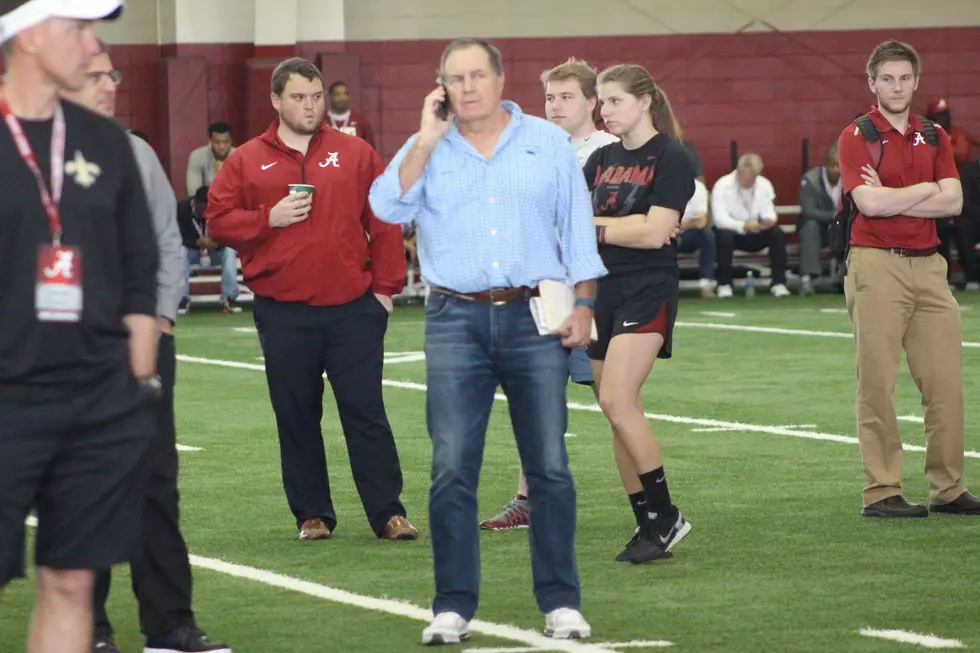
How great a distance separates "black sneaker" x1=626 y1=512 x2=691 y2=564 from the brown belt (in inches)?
66.7

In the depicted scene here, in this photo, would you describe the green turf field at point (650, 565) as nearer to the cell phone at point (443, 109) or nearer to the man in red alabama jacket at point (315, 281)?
the man in red alabama jacket at point (315, 281)

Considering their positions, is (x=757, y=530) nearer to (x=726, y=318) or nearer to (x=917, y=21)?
(x=726, y=318)

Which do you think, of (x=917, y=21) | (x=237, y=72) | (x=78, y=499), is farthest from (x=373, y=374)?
(x=917, y=21)

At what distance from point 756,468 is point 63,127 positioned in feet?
20.0

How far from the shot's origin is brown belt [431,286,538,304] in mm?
6316

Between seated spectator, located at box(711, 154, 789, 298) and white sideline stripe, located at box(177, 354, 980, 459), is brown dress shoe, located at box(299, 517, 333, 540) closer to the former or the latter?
white sideline stripe, located at box(177, 354, 980, 459)

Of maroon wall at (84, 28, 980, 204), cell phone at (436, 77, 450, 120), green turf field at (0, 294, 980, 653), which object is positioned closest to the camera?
cell phone at (436, 77, 450, 120)

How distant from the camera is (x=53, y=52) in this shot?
459 centimetres

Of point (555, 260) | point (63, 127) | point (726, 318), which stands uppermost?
point (63, 127)

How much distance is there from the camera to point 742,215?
22.5 meters

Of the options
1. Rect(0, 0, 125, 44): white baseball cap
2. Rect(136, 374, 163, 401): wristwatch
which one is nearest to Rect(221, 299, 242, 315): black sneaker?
Rect(136, 374, 163, 401): wristwatch

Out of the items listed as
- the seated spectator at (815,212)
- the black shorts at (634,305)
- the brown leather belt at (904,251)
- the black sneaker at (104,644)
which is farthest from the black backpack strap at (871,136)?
the seated spectator at (815,212)

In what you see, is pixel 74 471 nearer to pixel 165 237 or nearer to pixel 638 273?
pixel 165 237

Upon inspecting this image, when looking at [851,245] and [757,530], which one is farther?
[851,245]
